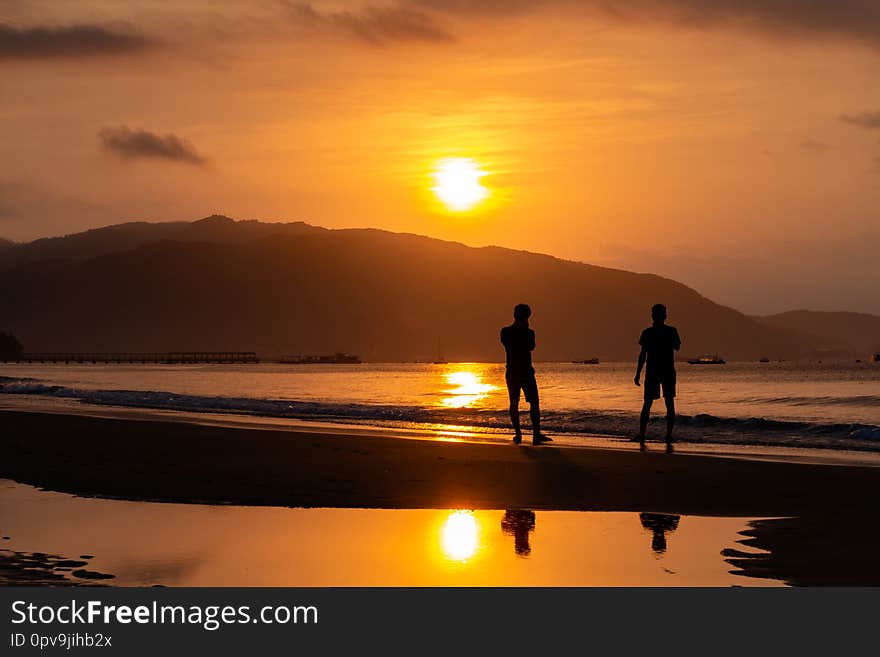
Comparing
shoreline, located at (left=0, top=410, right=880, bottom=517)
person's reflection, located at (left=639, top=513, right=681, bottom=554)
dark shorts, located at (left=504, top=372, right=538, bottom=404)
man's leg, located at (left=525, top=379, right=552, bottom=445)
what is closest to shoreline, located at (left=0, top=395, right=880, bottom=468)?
man's leg, located at (left=525, top=379, right=552, bottom=445)

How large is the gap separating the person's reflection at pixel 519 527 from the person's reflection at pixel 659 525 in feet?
3.35

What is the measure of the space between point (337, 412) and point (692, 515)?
71.1 feet

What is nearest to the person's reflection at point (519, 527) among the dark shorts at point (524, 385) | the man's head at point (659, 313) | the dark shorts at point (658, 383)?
the dark shorts at point (524, 385)

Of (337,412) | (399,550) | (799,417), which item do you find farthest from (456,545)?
(799,417)

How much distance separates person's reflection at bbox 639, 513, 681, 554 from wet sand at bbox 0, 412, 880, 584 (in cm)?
40

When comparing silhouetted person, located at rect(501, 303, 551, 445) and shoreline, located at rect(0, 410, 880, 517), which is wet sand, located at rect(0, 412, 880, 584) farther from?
silhouetted person, located at rect(501, 303, 551, 445)

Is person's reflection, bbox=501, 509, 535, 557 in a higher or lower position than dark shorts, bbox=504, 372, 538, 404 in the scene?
lower

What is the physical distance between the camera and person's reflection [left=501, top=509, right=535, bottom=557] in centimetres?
934

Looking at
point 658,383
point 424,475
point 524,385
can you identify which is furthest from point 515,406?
point 424,475

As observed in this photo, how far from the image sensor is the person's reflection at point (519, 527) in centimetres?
934

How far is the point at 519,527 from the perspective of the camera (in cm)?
1053

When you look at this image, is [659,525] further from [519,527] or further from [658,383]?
[658,383]

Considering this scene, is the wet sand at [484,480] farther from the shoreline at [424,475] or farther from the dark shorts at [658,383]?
the dark shorts at [658,383]

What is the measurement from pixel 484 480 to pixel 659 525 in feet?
12.2
